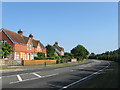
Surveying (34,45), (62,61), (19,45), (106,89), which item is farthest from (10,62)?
(106,89)

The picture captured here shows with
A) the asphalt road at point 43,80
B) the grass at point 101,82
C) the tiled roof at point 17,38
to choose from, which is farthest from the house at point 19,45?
the grass at point 101,82

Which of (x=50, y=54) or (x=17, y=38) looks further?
(x=50, y=54)

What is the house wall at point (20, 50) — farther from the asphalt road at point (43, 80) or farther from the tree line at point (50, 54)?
the asphalt road at point (43, 80)

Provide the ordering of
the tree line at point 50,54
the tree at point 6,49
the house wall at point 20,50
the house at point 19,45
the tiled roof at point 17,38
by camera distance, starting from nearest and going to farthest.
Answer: the tree at point 6,49 → the tree line at point 50,54 → the house wall at point 20,50 → the house at point 19,45 → the tiled roof at point 17,38

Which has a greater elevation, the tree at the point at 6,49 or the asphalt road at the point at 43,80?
the tree at the point at 6,49

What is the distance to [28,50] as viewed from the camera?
42938 mm

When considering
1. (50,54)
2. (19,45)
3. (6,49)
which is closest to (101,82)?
(6,49)

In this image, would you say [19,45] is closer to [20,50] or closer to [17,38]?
[20,50]

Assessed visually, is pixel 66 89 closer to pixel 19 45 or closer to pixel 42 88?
pixel 42 88

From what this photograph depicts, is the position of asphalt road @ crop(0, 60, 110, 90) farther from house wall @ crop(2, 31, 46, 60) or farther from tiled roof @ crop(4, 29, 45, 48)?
tiled roof @ crop(4, 29, 45, 48)

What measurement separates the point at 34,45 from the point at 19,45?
32.6 feet

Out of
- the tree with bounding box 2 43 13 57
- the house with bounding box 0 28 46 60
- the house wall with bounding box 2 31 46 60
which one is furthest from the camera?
the house with bounding box 0 28 46 60

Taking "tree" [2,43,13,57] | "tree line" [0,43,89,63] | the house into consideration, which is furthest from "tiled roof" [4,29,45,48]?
"tree line" [0,43,89,63]

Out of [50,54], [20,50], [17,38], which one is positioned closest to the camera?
[20,50]
